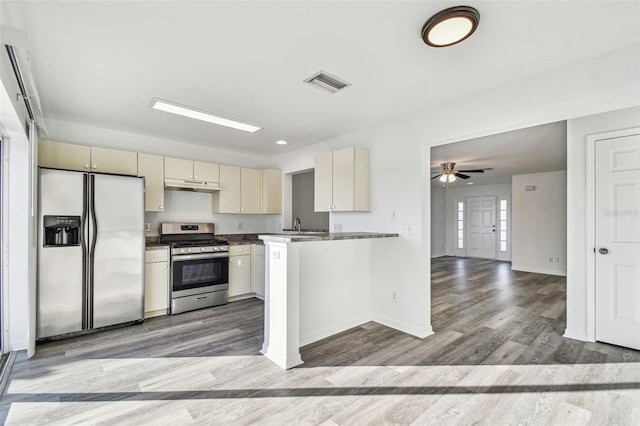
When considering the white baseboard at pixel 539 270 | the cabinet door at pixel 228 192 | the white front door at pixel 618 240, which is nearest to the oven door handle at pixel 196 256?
the cabinet door at pixel 228 192

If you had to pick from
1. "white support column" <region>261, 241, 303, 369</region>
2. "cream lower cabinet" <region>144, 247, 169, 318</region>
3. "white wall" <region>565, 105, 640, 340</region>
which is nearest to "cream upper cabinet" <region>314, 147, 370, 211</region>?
"white support column" <region>261, 241, 303, 369</region>

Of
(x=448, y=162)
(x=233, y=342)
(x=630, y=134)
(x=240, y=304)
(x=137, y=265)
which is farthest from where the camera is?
(x=448, y=162)

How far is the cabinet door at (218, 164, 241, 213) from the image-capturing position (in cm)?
479

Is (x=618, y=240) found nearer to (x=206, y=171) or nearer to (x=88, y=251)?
(x=206, y=171)

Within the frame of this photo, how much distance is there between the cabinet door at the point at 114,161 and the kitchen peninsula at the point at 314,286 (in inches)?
86.0

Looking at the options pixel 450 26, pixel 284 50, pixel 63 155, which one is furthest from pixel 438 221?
pixel 63 155

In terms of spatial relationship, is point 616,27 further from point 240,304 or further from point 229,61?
point 240,304

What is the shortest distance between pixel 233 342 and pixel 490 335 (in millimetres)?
2765

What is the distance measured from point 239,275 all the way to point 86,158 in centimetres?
250

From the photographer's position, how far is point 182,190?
15.3ft

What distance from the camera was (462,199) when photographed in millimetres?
9750

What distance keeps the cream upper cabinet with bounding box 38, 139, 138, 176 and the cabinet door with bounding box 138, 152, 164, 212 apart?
0.09 meters

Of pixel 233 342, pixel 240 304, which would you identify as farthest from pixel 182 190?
pixel 233 342

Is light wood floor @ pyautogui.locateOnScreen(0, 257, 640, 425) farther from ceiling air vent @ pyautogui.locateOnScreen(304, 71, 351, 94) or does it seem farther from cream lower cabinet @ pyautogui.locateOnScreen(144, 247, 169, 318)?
ceiling air vent @ pyautogui.locateOnScreen(304, 71, 351, 94)
